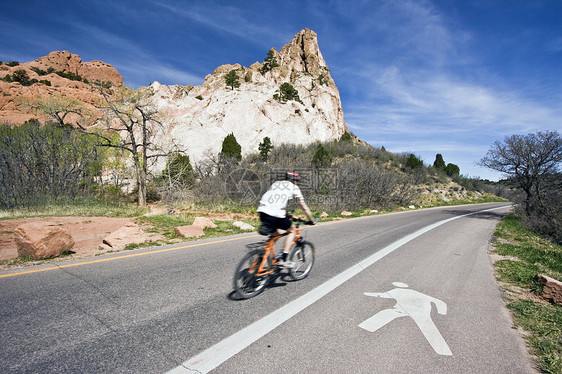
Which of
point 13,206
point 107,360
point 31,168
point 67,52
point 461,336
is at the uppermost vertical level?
point 67,52

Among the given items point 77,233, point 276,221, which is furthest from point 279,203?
point 77,233

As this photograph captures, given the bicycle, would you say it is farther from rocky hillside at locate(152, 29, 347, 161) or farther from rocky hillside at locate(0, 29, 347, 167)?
rocky hillside at locate(152, 29, 347, 161)

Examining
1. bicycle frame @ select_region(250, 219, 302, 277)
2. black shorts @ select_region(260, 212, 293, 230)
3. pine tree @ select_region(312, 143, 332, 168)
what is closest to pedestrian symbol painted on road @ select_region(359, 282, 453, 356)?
bicycle frame @ select_region(250, 219, 302, 277)

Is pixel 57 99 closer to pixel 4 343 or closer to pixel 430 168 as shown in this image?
pixel 4 343

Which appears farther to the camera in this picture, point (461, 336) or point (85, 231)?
point (85, 231)

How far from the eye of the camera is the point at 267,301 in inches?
146

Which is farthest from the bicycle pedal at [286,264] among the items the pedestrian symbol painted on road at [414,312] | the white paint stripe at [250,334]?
the pedestrian symbol painted on road at [414,312]

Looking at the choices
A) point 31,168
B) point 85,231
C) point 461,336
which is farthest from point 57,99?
point 461,336

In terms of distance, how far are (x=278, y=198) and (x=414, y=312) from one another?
8.37 ft

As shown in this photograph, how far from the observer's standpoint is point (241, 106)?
5378 cm

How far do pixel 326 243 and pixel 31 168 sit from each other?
19.2 metres

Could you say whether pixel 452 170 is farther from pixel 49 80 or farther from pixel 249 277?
pixel 49 80

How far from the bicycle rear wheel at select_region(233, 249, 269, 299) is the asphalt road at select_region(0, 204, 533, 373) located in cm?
16

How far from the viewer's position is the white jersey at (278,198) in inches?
162
